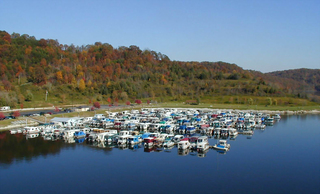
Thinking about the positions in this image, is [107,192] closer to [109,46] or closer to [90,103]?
[90,103]

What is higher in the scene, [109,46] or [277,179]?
[109,46]

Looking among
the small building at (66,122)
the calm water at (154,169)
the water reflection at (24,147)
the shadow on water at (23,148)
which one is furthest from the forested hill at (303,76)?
the shadow on water at (23,148)

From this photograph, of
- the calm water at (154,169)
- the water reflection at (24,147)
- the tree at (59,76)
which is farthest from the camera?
the tree at (59,76)

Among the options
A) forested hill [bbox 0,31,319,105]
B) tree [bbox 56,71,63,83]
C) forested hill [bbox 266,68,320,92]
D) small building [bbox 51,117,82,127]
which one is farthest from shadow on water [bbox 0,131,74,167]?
forested hill [bbox 266,68,320,92]

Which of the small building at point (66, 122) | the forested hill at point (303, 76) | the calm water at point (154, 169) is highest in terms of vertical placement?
the forested hill at point (303, 76)

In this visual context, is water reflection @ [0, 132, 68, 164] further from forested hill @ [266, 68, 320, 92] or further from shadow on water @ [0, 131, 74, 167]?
forested hill @ [266, 68, 320, 92]

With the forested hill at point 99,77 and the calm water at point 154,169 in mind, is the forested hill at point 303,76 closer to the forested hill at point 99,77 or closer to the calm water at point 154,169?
the forested hill at point 99,77

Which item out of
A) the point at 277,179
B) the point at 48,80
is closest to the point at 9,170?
the point at 277,179

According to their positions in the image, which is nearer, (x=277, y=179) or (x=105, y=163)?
(x=277, y=179)
